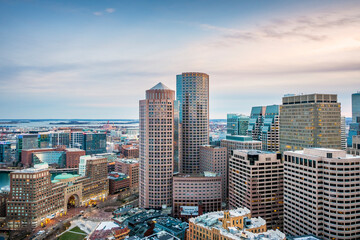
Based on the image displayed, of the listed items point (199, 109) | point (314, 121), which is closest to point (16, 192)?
point (199, 109)

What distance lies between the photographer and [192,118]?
186250 mm

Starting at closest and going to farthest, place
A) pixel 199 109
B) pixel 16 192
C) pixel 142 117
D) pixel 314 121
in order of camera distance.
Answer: pixel 16 192 < pixel 314 121 < pixel 142 117 < pixel 199 109

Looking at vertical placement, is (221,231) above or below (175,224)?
above

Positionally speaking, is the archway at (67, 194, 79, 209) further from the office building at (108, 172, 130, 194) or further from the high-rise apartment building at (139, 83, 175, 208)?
the high-rise apartment building at (139, 83, 175, 208)

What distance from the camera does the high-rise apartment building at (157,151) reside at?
13975cm

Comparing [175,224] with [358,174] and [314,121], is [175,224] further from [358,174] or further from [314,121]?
[314,121]

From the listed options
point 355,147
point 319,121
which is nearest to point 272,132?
point 319,121

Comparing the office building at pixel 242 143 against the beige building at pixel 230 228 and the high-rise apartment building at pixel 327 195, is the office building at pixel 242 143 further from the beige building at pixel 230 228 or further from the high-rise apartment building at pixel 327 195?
the beige building at pixel 230 228

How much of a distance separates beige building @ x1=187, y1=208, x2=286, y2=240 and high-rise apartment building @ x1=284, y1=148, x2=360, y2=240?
23808mm

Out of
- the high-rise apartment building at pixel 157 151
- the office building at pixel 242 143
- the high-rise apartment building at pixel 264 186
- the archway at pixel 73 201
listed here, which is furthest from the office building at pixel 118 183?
the high-rise apartment building at pixel 264 186

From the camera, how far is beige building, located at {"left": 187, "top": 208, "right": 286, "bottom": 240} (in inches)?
2677

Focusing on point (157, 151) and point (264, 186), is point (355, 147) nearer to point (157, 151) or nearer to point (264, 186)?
point (264, 186)

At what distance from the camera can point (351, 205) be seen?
84750 millimetres

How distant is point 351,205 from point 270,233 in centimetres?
3374
